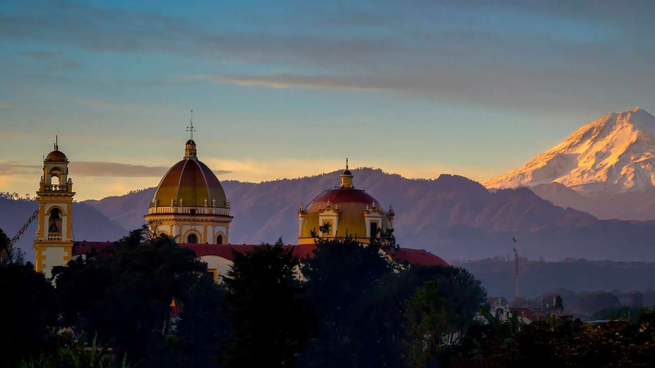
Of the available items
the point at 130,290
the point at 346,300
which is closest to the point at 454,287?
the point at 346,300

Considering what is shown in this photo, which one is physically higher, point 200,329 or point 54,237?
point 54,237

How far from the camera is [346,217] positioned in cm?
12719

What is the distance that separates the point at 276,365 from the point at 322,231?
55145mm

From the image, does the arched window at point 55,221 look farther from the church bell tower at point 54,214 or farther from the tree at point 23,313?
the tree at point 23,313

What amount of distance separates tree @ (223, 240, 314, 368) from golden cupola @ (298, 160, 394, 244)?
5110cm

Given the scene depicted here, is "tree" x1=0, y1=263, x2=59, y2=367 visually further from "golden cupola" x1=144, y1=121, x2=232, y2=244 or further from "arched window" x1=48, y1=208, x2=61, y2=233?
"golden cupola" x1=144, y1=121, x2=232, y2=244

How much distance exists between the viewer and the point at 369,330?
102m

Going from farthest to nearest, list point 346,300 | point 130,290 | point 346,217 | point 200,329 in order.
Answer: point 346,217 → point 346,300 → point 130,290 → point 200,329

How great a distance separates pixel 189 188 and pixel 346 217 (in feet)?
43.0

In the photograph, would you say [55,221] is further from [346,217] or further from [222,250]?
[346,217]

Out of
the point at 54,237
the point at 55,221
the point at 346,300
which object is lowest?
the point at 346,300

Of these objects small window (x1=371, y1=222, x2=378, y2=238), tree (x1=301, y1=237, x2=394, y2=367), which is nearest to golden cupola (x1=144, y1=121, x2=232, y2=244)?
small window (x1=371, y1=222, x2=378, y2=238)

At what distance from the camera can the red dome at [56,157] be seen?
116375 millimetres

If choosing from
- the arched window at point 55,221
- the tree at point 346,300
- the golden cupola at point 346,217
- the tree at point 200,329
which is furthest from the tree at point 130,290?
the golden cupola at point 346,217
